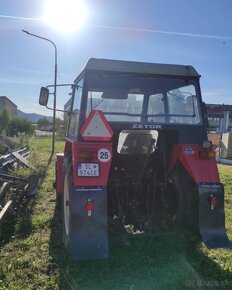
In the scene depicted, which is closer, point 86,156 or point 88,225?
point 88,225

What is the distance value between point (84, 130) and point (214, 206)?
183 cm

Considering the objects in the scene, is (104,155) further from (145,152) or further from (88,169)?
(145,152)

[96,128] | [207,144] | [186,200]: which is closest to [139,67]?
[96,128]

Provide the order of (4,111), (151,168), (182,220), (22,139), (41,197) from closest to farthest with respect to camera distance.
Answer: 1. (182,220)
2. (151,168)
3. (41,197)
4. (22,139)
5. (4,111)

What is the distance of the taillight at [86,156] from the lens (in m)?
4.07

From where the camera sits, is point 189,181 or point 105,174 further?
point 189,181

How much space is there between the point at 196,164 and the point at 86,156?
1.47m

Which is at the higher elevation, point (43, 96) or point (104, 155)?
point (43, 96)

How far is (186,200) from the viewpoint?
4.56 metres

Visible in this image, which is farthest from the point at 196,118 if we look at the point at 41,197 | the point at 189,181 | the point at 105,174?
the point at 41,197

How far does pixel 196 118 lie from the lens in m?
4.86

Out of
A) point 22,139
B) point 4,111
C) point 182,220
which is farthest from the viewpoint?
point 4,111

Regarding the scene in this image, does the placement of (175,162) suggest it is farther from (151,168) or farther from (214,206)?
(214,206)

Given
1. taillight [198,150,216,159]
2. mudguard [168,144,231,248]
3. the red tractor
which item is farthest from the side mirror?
taillight [198,150,216,159]
